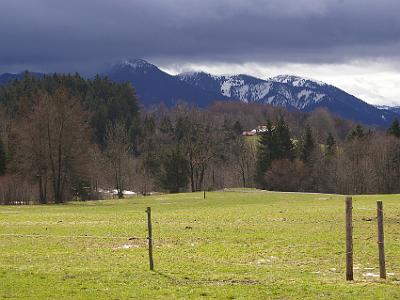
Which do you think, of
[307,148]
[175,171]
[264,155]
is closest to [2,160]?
[175,171]

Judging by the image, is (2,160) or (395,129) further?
(395,129)

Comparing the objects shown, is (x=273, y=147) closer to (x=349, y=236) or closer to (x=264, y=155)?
(x=264, y=155)

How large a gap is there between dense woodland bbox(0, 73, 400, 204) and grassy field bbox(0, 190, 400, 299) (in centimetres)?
3852

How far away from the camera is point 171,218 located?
43094 millimetres

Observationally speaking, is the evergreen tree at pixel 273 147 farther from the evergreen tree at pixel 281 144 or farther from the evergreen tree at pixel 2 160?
the evergreen tree at pixel 2 160

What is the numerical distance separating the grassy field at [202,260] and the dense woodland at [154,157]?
38.5 meters

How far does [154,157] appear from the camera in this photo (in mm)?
133500

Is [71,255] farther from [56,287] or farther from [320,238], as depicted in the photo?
[320,238]

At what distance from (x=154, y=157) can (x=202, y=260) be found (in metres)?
111

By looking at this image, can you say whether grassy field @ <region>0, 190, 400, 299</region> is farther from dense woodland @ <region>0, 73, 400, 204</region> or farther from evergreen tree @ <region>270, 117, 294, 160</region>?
evergreen tree @ <region>270, 117, 294, 160</region>

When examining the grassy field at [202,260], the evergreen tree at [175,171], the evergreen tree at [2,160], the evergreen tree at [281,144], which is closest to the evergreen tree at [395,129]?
the evergreen tree at [281,144]

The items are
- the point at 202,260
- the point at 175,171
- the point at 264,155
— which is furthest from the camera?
the point at 264,155

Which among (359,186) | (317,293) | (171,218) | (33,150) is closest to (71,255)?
(317,293)

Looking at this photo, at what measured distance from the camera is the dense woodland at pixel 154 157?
77.6 metres
